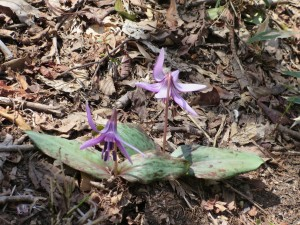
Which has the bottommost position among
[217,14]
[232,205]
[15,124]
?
[232,205]

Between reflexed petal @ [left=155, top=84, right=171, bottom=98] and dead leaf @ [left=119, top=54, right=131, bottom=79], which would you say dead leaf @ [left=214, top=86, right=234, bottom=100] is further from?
reflexed petal @ [left=155, top=84, right=171, bottom=98]

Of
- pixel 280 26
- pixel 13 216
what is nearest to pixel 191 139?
pixel 13 216

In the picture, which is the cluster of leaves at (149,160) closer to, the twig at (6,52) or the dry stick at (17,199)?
the dry stick at (17,199)

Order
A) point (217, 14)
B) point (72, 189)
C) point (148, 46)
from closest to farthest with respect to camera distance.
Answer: point (72, 189) → point (148, 46) → point (217, 14)

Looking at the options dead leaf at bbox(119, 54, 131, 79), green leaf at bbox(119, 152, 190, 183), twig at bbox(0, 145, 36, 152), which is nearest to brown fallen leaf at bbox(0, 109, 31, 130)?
twig at bbox(0, 145, 36, 152)

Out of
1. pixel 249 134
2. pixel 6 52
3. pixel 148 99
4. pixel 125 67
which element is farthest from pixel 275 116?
pixel 6 52

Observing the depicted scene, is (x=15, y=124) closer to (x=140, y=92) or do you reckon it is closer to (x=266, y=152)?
(x=140, y=92)
